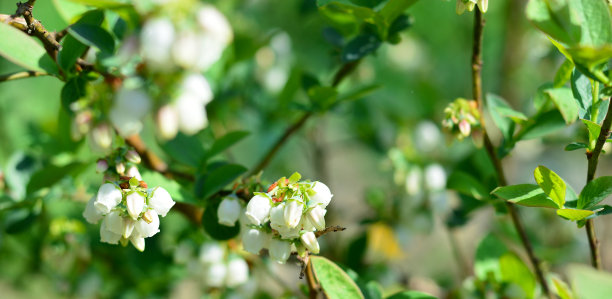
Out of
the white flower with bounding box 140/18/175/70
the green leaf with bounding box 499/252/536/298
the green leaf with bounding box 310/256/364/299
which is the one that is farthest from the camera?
the green leaf with bounding box 499/252/536/298

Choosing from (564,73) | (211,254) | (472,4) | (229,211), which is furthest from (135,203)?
(564,73)

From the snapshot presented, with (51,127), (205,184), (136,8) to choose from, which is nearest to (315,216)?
(205,184)

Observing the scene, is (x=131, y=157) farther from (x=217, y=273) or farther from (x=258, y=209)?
(x=217, y=273)

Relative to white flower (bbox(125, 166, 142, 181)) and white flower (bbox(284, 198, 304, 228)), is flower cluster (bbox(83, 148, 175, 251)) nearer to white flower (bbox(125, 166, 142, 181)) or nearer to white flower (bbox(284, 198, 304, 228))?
white flower (bbox(125, 166, 142, 181))

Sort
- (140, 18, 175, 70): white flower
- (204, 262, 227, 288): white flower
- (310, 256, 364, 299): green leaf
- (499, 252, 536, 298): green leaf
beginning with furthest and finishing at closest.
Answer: (204, 262, 227, 288): white flower → (499, 252, 536, 298): green leaf → (310, 256, 364, 299): green leaf → (140, 18, 175, 70): white flower

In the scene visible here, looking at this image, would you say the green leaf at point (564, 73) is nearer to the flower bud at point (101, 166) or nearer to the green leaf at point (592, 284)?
the green leaf at point (592, 284)

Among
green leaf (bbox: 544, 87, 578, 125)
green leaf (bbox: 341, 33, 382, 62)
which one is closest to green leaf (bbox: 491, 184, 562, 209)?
green leaf (bbox: 544, 87, 578, 125)

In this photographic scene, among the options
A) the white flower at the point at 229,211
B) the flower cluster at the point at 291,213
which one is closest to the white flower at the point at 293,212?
the flower cluster at the point at 291,213
